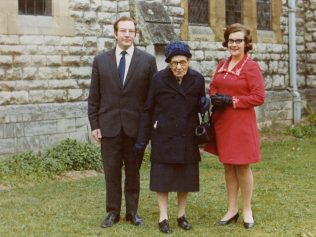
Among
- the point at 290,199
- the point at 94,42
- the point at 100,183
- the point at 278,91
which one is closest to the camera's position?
the point at 290,199

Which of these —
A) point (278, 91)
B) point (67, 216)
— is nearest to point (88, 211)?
point (67, 216)

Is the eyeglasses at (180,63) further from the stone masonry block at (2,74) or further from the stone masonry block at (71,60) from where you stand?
the stone masonry block at (71,60)

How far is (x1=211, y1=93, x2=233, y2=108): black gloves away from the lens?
251 inches

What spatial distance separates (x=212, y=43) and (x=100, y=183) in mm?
5579

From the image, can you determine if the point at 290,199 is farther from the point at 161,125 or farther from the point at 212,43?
the point at 212,43

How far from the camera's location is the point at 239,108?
6.45 meters

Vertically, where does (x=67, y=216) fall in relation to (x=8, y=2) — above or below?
below

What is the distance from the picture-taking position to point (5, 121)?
10.2m

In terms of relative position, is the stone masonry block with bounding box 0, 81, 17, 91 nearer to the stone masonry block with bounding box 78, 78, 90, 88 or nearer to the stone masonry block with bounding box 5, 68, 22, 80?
the stone masonry block with bounding box 5, 68, 22, 80

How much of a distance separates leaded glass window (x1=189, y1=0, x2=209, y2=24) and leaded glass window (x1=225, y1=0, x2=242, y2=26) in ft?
Answer: 2.47

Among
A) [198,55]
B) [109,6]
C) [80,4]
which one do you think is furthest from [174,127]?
[198,55]

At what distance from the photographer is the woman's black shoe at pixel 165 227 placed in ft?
20.9

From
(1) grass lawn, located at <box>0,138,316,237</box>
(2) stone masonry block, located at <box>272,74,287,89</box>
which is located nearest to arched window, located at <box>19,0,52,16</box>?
(1) grass lawn, located at <box>0,138,316,237</box>

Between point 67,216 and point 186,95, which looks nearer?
point 186,95
